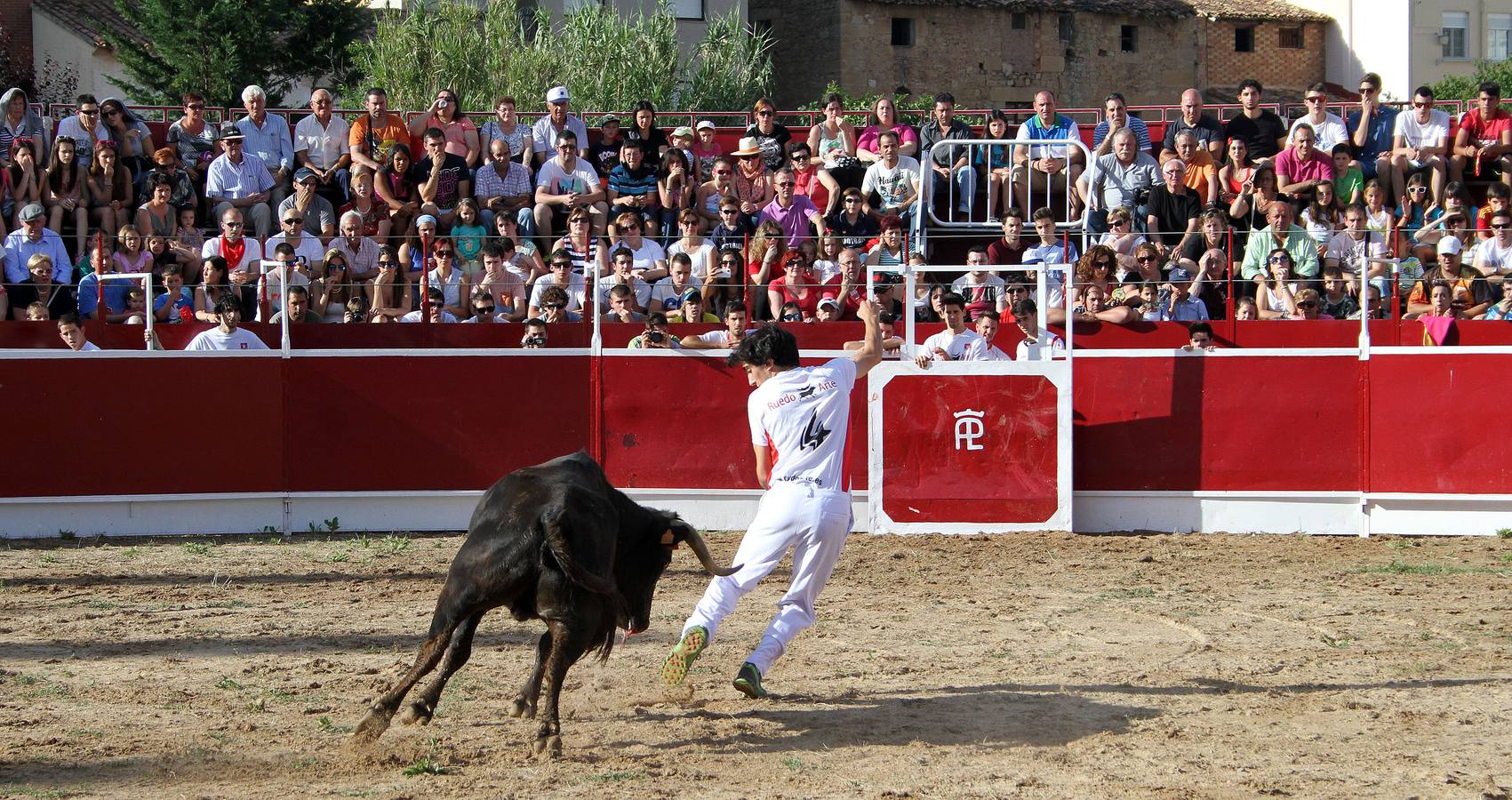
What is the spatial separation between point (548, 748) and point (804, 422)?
1665 millimetres

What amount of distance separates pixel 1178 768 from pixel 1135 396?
243 inches

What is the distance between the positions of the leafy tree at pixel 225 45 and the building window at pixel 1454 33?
2936 cm

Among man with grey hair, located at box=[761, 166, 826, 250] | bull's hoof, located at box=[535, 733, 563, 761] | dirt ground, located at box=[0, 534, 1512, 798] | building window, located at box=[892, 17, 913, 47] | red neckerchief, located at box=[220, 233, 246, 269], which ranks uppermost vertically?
building window, located at box=[892, 17, 913, 47]

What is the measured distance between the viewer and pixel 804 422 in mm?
6215

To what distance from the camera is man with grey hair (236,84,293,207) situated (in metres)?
12.8

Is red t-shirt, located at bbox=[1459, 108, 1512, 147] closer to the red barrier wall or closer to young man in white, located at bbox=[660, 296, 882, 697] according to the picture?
the red barrier wall

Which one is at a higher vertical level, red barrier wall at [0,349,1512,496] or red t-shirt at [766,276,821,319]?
red t-shirt at [766,276,821,319]

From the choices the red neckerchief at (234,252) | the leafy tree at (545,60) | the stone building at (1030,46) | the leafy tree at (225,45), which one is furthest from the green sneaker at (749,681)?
the stone building at (1030,46)

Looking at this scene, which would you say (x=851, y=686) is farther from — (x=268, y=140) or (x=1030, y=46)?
(x=1030, y=46)

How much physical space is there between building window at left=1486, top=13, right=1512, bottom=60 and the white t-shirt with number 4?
141 ft

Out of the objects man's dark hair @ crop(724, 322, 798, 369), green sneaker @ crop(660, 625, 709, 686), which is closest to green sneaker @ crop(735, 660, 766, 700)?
green sneaker @ crop(660, 625, 709, 686)

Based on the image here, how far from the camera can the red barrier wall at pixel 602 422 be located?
1091cm

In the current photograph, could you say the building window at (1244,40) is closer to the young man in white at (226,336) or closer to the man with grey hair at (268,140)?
the man with grey hair at (268,140)

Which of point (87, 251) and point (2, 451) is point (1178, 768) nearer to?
point (2, 451)
